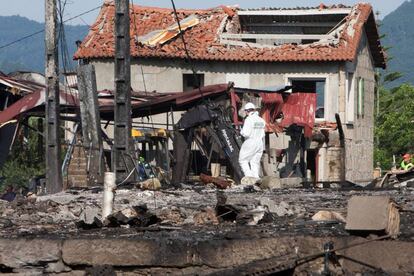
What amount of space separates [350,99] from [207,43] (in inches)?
188

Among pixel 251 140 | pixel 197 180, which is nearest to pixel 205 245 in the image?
pixel 251 140

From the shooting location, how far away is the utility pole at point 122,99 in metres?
21.2

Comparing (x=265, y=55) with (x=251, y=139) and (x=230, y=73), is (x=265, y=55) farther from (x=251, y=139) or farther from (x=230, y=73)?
(x=251, y=139)

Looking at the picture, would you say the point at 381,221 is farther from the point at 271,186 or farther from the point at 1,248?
the point at 271,186

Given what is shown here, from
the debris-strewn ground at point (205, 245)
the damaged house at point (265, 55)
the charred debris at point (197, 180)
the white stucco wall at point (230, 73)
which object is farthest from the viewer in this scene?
the white stucco wall at point (230, 73)

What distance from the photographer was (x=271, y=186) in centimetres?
2031

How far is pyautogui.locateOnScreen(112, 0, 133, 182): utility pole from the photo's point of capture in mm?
21250

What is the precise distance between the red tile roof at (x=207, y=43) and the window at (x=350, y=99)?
4.03ft

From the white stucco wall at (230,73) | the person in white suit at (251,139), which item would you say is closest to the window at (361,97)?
the white stucco wall at (230,73)

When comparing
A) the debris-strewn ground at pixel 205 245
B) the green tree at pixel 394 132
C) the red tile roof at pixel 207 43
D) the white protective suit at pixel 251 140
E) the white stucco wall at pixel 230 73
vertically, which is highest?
the red tile roof at pixel 207 43

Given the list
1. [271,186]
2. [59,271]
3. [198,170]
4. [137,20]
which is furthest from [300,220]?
[137,20]

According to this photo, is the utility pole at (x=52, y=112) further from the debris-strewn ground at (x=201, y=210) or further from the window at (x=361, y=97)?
the window at (x=361, y=97)

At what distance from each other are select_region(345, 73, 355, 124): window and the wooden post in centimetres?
1452

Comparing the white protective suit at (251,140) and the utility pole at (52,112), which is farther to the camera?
the utility pole at (52,112)
